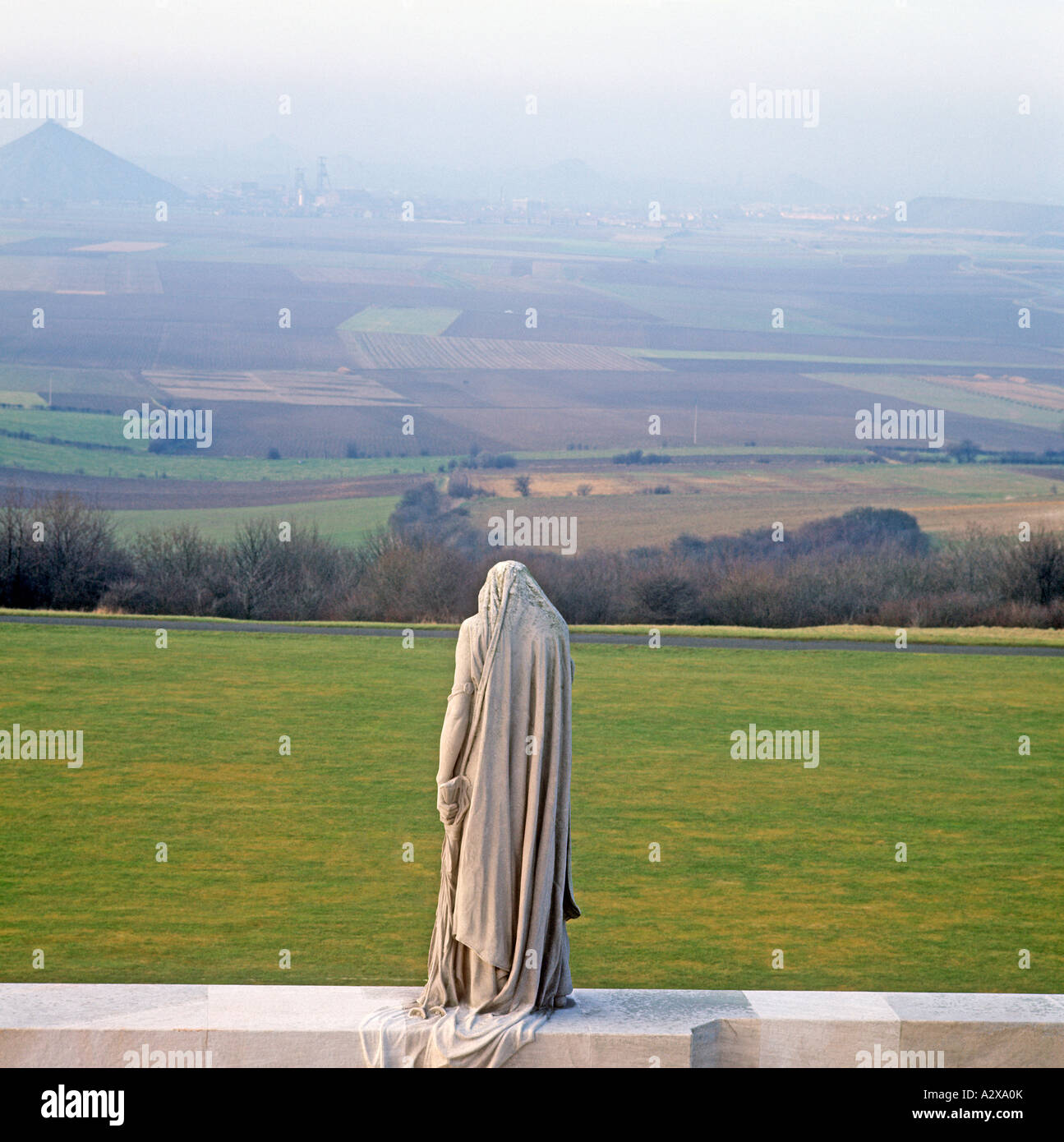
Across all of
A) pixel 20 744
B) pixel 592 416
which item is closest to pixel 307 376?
pixel 592 416

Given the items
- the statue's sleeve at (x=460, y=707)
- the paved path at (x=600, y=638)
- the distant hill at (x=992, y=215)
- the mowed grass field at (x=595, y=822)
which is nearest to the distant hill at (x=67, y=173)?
the distant hill at (x=992, y=215)

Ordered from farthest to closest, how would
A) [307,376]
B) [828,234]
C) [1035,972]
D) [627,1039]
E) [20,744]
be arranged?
[828,234]
[307,376]
[20,744]
[1035,972]
[627,1039]

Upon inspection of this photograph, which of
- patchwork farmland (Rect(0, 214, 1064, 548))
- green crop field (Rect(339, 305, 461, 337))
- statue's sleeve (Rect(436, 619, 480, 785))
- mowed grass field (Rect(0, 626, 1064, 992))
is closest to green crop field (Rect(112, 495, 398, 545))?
patchwork farmland (Rect(0, 214, 1064, 548))

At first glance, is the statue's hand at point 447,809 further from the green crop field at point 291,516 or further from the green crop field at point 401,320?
the green crop field at point 401,320

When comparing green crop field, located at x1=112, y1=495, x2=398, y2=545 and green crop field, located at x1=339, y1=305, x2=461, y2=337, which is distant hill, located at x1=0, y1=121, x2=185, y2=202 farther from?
green crop field, located at x1=112, y1=495, x2=398, y2=545

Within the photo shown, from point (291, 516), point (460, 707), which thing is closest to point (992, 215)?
point (291, 516)

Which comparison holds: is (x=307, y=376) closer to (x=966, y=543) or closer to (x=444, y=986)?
(x=966, y=543)
